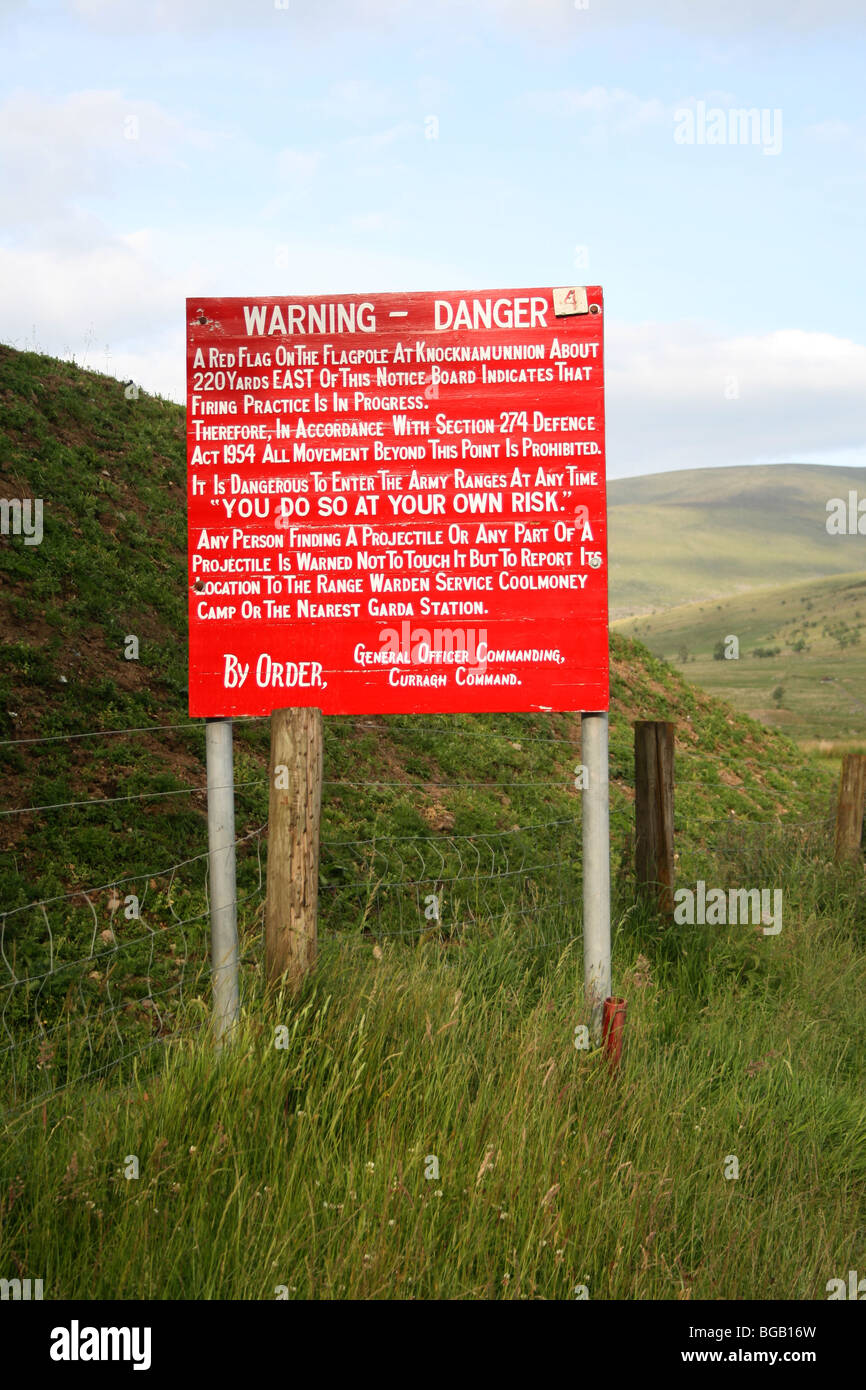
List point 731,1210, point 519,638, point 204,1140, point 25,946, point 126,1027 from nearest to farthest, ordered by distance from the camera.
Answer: point 204,1140 < point 731,1210 < point 519,638 < point 126,1027 < point 25,946

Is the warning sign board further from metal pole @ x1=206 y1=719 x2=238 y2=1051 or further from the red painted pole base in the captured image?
the red painted pole base

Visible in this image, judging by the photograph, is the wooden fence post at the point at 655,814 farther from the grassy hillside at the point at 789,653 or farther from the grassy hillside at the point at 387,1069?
the grassy hillside at the point at 789,653

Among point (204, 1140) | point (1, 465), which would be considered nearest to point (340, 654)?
point (204, 1140)

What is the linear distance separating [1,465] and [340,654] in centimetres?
867

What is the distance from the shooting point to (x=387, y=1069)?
3918mm

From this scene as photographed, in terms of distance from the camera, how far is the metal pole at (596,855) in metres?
4.99

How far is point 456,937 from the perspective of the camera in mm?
6297

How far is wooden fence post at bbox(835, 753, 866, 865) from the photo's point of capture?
26.3ft

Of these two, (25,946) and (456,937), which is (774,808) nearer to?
(456,937)

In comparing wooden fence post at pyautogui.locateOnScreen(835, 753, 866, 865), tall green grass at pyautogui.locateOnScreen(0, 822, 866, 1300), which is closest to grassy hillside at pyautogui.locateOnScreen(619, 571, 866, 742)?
wooden fence post at pyautogui.locateOnScreen(835, 753, 866, 865)

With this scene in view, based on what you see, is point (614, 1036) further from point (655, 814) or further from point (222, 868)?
point (655, 814)

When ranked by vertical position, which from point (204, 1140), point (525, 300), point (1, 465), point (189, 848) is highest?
point (1, 465)

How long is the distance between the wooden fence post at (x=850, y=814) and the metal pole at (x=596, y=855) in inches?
143

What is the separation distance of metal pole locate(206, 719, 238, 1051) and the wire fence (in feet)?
0.30
